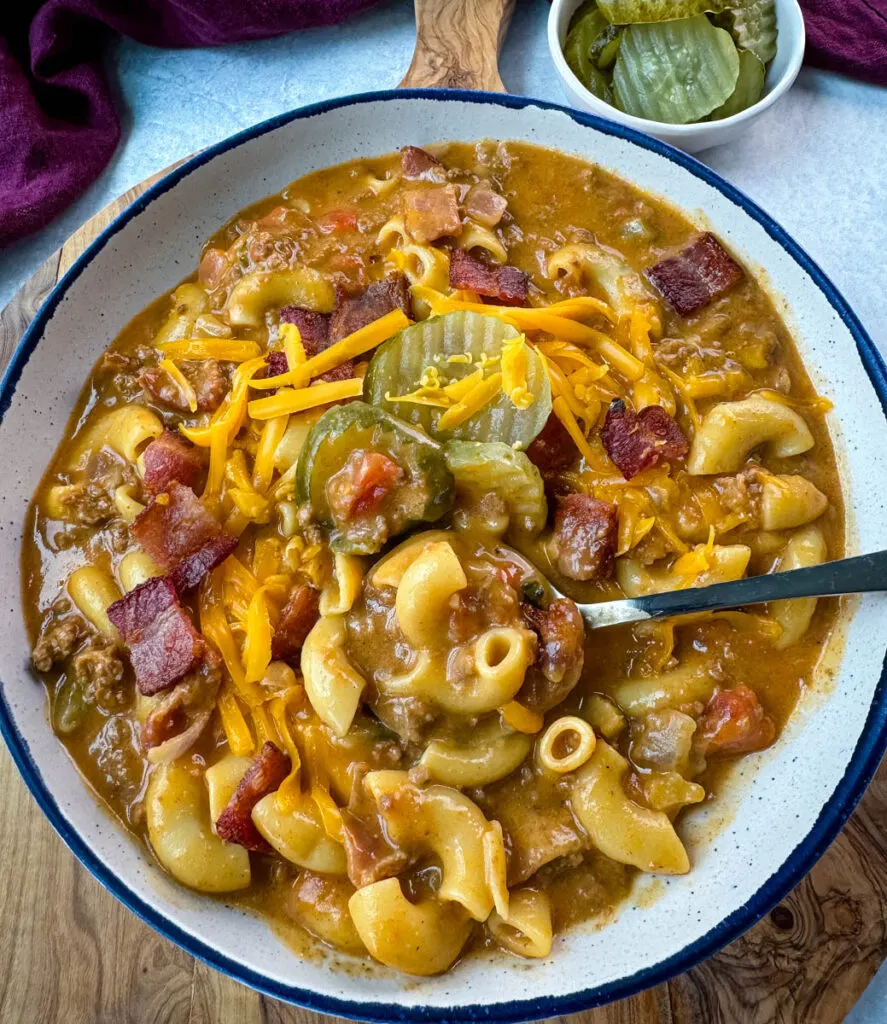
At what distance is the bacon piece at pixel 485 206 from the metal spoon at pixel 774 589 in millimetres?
1691

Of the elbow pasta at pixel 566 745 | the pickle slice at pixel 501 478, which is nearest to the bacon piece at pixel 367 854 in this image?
the elbow pasta at pixel 566 745

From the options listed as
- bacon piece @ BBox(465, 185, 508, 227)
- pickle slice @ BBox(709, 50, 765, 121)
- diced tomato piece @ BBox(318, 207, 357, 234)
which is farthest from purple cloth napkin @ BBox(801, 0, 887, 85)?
diced tomato piece @ BBox(318, 207, 357, 234)

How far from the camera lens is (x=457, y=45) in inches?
171

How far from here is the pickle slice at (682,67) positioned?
4090mm

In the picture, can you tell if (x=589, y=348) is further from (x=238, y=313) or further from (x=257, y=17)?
(x=257, y=17)

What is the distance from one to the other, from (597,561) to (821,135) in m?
2.80

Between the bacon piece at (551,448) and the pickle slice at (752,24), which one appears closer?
the bacon piece at (551,448)

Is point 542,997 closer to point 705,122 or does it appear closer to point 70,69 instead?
point 705,122

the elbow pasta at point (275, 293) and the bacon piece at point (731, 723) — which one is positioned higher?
the elbow pasta at point (275, 293)

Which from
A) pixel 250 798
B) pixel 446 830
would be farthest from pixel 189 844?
pixel 446 830

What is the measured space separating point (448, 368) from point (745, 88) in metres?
2.16

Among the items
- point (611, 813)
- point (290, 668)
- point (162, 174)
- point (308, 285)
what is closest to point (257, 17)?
point (162, 174)

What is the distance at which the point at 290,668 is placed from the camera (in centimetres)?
319

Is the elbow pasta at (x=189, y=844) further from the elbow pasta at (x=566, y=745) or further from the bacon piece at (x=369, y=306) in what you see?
the bacon piece at (x=369, y=306)
